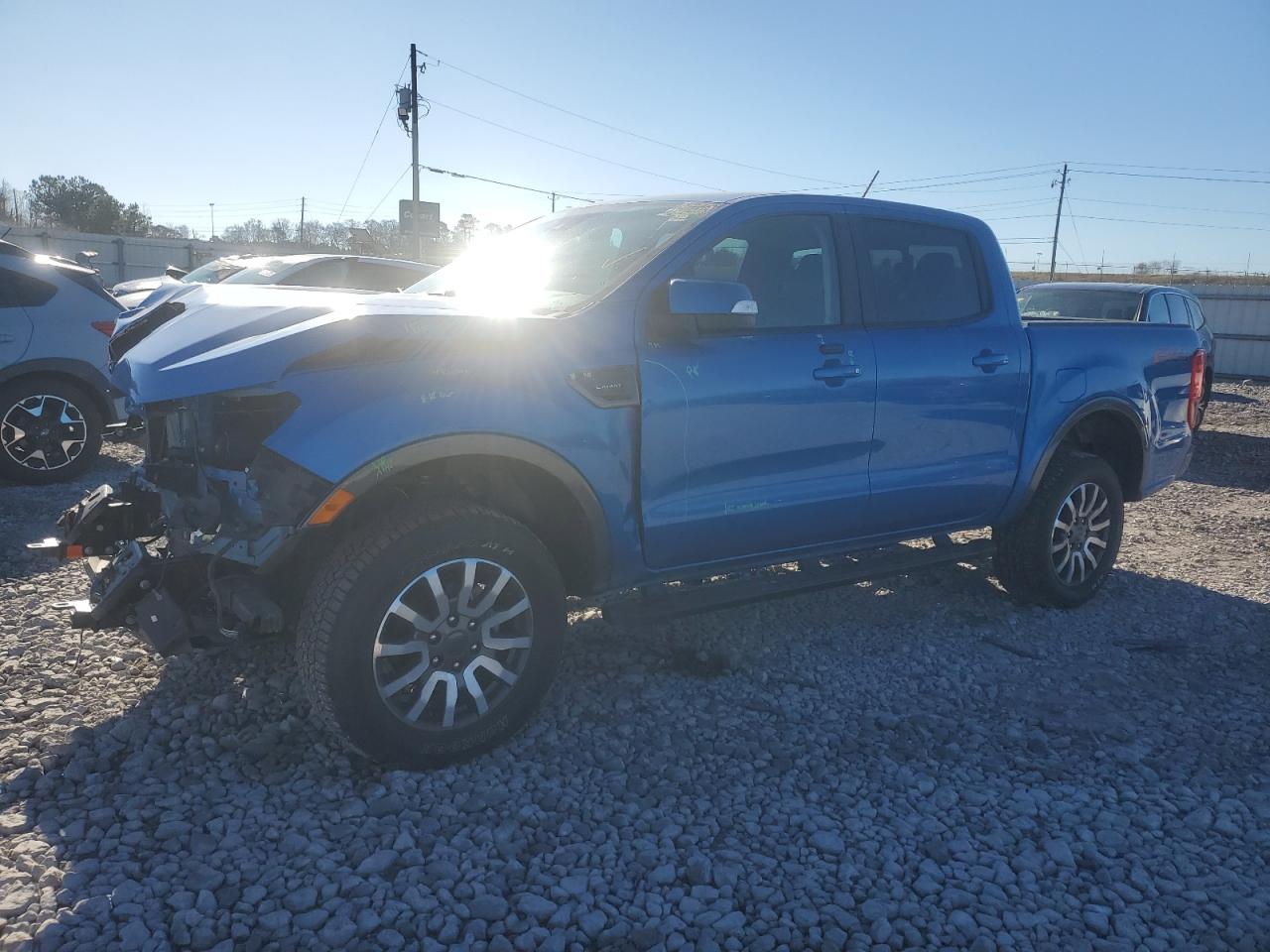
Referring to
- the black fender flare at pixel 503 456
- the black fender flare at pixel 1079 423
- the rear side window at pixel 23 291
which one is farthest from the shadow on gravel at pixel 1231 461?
the rear side window at pixel 23 291

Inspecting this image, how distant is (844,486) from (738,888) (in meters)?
1.90

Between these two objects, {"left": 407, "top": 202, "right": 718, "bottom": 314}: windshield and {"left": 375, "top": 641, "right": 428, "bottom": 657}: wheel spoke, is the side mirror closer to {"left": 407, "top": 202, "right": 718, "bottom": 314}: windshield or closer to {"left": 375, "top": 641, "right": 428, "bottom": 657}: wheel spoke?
{"left": 407, "top": 202, "right": 718, "bottom": 314}: windshield

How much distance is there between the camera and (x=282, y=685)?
12.3 ft

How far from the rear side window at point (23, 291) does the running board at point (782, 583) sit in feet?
19.0

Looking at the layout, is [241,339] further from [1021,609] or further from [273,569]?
[1021,609]

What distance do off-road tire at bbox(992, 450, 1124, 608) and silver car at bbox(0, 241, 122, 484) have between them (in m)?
6.45

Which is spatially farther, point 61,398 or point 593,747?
point 61,398

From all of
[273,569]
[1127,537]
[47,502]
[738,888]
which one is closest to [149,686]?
[273,569]

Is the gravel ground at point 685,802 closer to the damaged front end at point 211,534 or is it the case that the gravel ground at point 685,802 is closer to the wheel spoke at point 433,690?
the wheel spoke at point 433,690

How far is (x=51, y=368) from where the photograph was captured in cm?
688

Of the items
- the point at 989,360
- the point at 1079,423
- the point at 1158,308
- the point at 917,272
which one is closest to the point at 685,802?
the point at 989,360

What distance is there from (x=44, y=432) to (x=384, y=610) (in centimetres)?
537

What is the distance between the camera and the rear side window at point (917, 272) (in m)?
4.26

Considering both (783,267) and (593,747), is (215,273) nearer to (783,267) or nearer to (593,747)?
(783,267)
